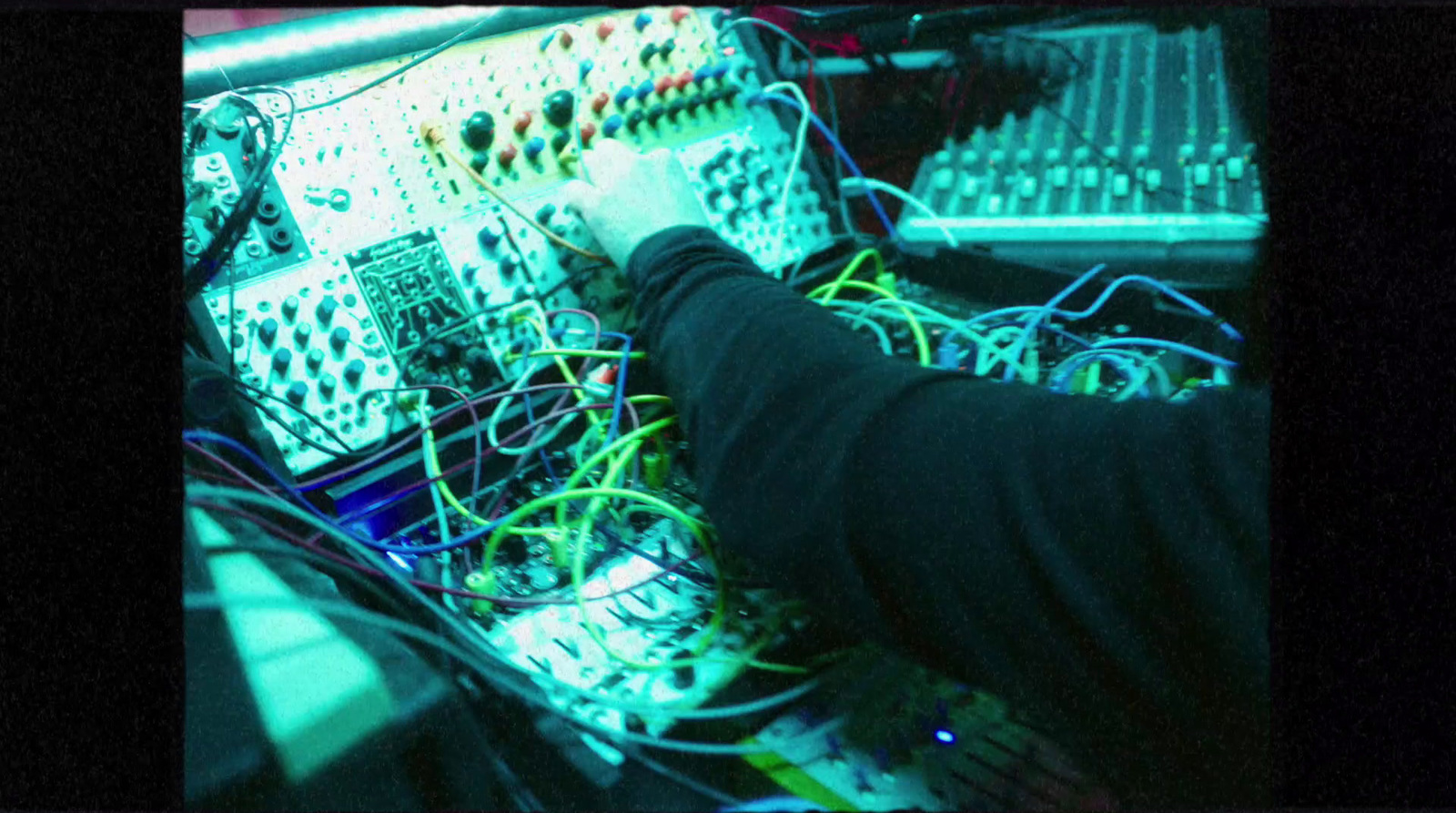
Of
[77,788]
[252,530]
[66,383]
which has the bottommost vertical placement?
[77,788]

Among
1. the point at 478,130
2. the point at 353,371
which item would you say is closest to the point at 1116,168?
the point at 478,130

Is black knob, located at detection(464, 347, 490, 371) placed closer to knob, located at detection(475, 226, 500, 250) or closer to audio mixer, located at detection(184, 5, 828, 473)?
audio mixer, located at detection(184, 5, 828, 473)

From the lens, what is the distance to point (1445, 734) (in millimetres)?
564

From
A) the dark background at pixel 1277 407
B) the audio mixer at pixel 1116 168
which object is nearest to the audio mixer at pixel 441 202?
the dark background at pixel 1277 407

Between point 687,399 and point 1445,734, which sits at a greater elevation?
point 687,399

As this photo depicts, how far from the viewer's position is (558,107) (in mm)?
904

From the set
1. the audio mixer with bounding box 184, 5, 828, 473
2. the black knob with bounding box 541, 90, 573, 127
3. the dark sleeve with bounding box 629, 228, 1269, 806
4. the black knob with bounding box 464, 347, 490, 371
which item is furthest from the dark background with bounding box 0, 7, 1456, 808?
the black knob with bounding box 541, 90, 573, 127

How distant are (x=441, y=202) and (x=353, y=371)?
0.62 ft

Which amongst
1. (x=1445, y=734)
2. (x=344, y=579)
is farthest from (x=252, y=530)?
(x=1445, y=734)

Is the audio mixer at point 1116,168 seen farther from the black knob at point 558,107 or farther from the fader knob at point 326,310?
the fader knob at point 326,310

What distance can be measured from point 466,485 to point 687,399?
246 mm

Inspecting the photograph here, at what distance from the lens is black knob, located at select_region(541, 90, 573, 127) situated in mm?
901

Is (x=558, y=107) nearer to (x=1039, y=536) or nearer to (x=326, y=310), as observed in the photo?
(x=326, y=310)

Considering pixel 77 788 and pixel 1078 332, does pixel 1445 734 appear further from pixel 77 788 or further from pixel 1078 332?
pixel 77 788
